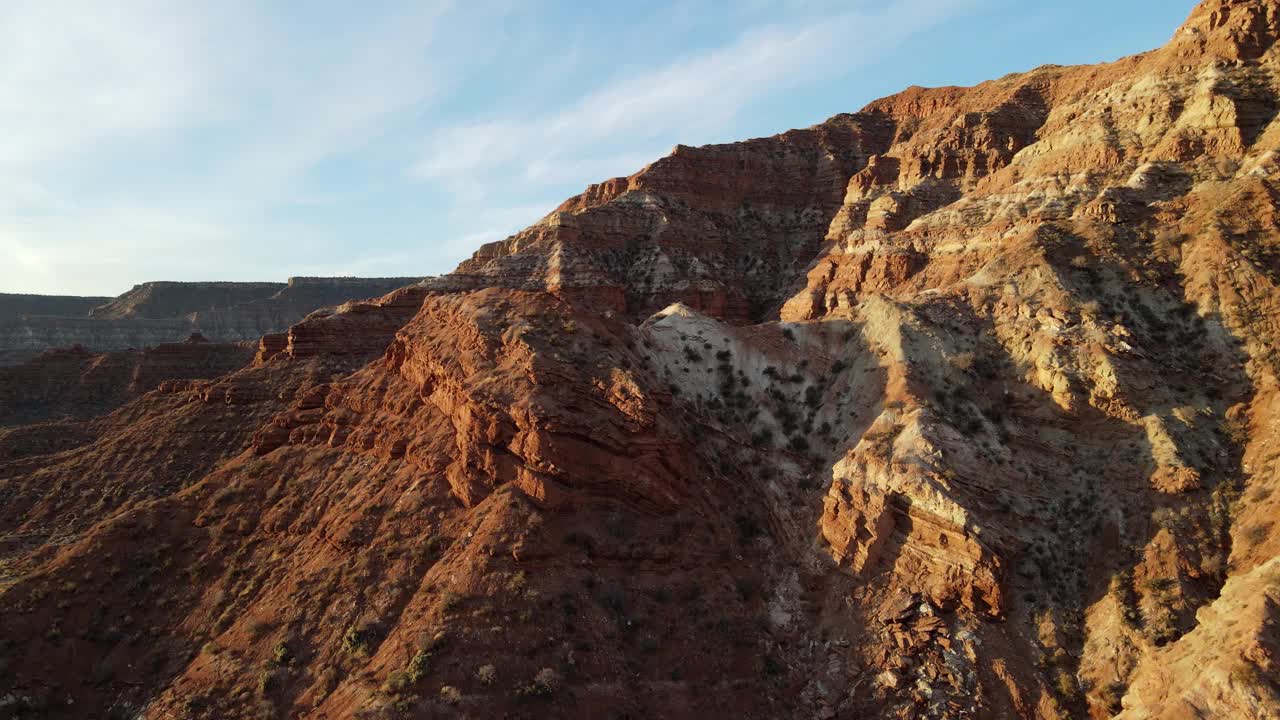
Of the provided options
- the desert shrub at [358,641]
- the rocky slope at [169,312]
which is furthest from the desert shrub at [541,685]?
the rocky slope at [169,312]

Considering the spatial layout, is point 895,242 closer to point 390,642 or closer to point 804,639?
point 804,639

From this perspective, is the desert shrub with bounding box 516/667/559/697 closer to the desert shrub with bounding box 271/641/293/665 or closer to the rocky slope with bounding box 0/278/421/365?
the desert shrub with bounding box 271/641/293/665

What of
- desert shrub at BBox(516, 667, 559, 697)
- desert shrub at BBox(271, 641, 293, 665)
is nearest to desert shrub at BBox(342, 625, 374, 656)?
desert shrub at BBox(271, 641, 293, 665)

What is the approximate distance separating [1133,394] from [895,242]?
25.9 metres

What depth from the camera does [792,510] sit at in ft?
88.1

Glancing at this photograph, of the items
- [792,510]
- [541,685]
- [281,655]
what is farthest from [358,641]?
[792,510]

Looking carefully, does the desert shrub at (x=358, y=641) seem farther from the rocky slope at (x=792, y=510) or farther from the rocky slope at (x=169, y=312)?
the rocky slope at (x=169, y=312)

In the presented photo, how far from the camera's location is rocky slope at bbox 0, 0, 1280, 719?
Answer: 67.6 feet

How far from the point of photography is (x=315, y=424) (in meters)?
32.4

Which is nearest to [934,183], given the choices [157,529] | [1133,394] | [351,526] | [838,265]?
[838,265]

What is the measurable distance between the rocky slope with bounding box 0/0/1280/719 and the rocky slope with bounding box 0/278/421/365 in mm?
109468

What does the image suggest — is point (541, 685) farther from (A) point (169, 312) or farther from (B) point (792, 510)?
(A) point (169, 312)

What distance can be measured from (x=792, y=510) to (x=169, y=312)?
154567 millimetres

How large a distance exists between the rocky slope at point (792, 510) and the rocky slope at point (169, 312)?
109m
